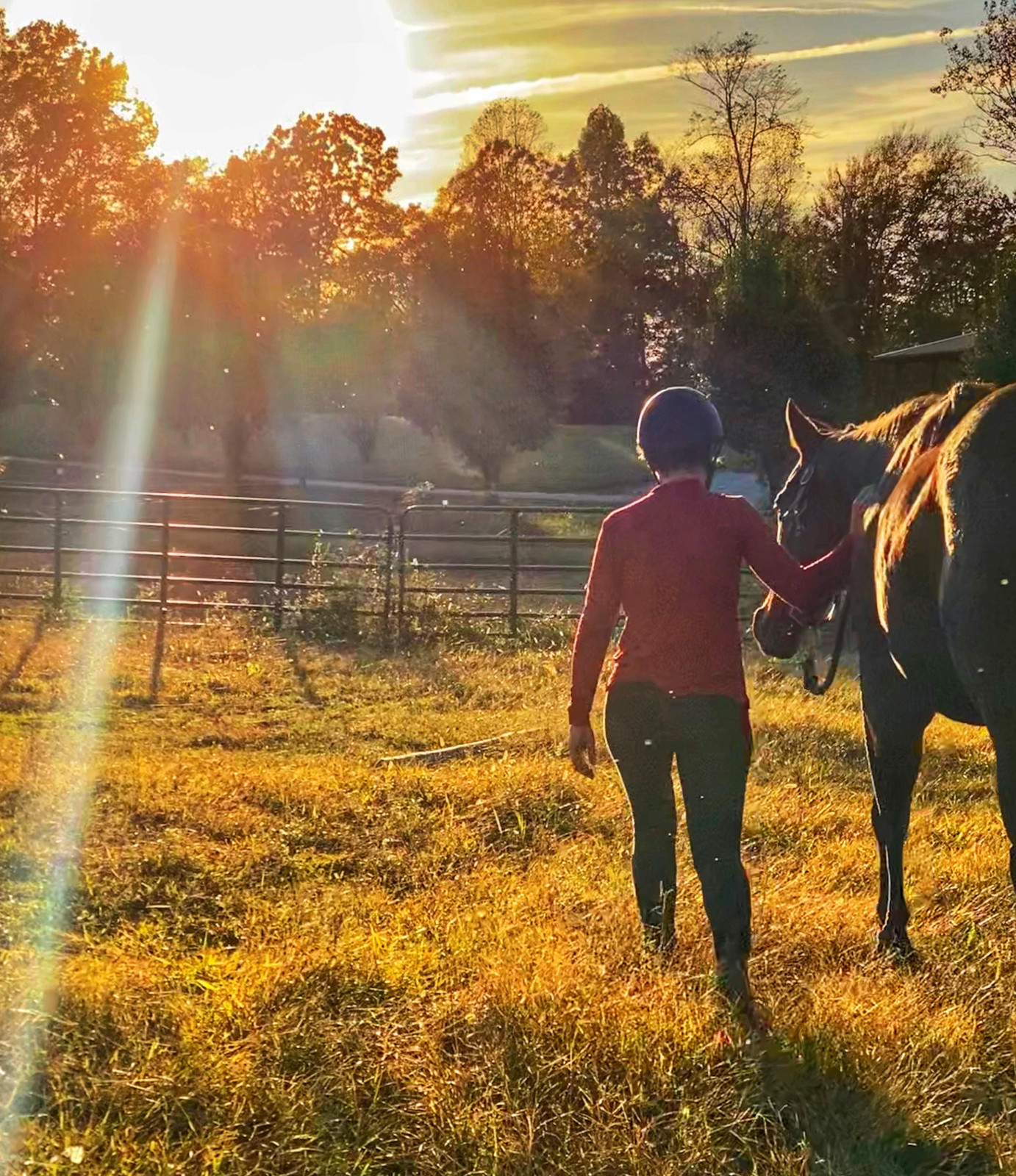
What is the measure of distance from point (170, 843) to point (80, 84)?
3276 centimetres

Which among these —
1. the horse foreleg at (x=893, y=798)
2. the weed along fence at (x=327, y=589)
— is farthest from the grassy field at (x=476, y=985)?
the weed along fence at (x=327, y=589)

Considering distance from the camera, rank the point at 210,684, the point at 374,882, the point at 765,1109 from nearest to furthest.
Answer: the point at 765,1109, the point at 374,882, the point at 210,684

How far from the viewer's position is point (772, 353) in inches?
1001

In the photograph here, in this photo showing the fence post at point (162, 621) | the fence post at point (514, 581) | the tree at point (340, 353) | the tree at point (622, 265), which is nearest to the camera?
the fence post at point (162, 621)

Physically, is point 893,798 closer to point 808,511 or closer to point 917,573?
point 917,573

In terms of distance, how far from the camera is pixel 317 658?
11.9 meters

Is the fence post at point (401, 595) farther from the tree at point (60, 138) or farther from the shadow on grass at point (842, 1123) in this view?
the tree at point (60, 138)

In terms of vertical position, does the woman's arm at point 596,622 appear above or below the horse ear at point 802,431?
below

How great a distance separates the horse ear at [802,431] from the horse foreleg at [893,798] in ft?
4.14

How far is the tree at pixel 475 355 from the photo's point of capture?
33.5 metres

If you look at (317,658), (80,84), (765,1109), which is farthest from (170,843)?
(80,84)

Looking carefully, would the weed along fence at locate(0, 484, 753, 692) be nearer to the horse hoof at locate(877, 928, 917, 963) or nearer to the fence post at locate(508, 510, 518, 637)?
the fence post at locate(508, 510, 518, 637)

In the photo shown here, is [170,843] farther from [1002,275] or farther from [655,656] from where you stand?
[1002,275]

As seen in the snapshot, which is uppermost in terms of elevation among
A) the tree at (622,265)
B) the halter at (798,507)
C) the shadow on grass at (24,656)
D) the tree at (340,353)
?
the tree at (622,265)
